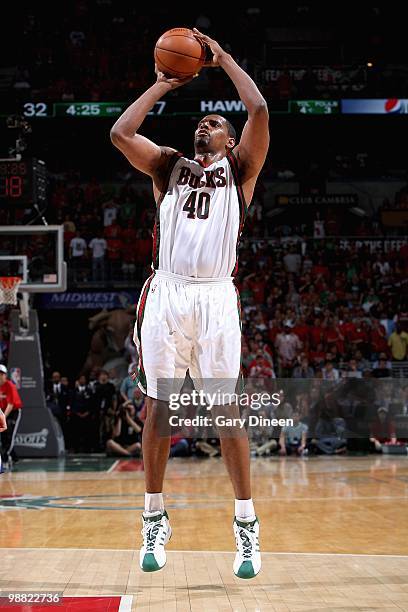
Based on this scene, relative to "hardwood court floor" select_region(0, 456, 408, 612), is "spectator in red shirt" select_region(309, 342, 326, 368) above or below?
above

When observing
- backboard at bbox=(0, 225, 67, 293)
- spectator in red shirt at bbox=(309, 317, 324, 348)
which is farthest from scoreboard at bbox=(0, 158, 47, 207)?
spectator in red shirt at bbox=(309, 317, 324, 348)

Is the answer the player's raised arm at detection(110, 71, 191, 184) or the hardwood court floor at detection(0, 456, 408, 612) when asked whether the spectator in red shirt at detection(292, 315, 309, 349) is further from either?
the player's raised arm at detection(110, 71, 191, 184)

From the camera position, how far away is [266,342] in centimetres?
1856

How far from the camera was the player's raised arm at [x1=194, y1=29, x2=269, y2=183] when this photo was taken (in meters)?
4.64

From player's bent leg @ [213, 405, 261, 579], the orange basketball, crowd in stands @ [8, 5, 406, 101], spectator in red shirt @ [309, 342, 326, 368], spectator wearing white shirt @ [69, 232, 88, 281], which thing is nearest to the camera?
the orange basketball

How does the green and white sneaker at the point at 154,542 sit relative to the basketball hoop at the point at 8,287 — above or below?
below

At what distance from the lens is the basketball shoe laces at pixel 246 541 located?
4.66 metres

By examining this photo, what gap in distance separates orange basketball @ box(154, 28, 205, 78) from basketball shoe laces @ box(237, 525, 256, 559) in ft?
8.08

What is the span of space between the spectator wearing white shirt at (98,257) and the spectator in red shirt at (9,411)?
6058 mm

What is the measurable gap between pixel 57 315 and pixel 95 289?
1.19 m

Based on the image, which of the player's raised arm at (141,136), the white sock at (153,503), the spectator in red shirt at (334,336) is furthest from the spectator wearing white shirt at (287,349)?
the player's raised arm at (141,136)

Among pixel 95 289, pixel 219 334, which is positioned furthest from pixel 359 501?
pixel 95 289

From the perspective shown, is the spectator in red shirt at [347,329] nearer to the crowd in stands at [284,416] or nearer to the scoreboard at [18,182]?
the crowd in stands at [284,416]

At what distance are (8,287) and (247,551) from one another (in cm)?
994
